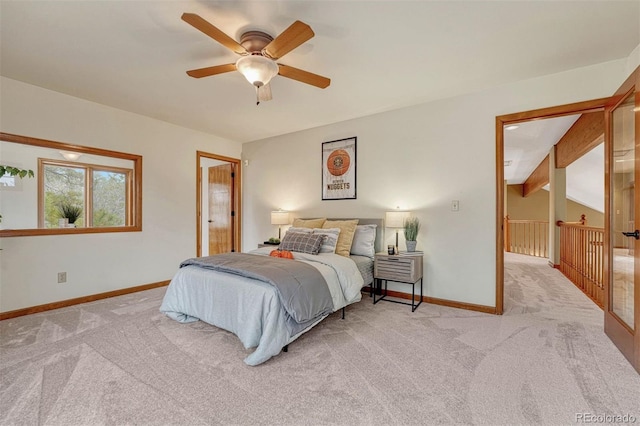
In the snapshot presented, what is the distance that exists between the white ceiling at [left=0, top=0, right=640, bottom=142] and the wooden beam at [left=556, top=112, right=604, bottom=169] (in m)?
1.52

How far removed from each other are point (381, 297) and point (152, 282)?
328cm

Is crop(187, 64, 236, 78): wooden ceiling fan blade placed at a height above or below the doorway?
above

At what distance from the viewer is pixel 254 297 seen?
7.22ft

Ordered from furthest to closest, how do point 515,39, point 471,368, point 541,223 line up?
point 541,223 → point 515,39 → point 471,368

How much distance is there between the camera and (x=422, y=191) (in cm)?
358

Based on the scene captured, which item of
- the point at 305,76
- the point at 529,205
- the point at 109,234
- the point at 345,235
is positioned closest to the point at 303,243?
the point at 345,235

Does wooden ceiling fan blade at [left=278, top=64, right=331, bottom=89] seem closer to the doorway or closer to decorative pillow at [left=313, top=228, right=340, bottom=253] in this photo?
decorative pillow at [left=313, top=228, right=340, bottom=253]

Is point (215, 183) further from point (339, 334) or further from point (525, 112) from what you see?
point (525, 112)

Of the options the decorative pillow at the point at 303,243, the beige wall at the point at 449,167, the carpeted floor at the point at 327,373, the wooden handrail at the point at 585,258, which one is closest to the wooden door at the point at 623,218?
the carpeted floor at the point at 327,373

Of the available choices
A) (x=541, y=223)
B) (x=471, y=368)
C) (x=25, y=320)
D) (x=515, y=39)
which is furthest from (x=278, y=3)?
(x=541, y=223)

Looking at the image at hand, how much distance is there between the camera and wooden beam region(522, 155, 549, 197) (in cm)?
654

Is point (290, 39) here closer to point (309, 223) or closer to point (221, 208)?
point (309, 223)

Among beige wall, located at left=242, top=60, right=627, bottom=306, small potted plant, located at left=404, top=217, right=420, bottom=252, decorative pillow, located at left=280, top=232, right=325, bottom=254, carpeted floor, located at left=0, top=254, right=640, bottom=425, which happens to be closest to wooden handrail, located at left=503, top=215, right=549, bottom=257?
carpeted floor, located at left=0, top=254, right=640, bottom=425

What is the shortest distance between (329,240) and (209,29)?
2.44 meters
